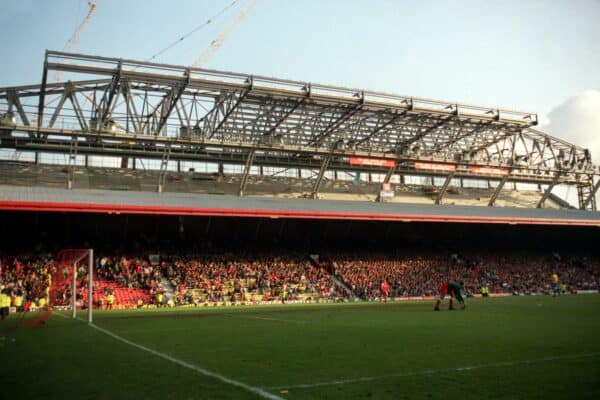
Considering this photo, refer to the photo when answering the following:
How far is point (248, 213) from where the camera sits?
3956 cm

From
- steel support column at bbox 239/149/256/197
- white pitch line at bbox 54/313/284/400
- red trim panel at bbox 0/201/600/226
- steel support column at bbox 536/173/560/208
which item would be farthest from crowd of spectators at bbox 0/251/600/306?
white pitch line at bbox 54/313/284/400

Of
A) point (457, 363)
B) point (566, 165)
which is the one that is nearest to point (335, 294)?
point (457, 363)

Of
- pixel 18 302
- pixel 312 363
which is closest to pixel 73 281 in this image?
pixel 18 302

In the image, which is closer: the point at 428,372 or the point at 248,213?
the point at 428,372

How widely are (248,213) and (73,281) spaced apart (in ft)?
63.7

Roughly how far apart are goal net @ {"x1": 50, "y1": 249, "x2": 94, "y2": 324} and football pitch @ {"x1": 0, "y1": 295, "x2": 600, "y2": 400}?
18.5 feet

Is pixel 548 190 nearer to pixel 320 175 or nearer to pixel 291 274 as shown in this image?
pixel 320 175

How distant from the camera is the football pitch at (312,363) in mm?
7027

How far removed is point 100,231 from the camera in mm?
41000

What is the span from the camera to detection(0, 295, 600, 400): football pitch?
7027mm

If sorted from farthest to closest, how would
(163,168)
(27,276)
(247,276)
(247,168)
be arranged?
1. (247,168)
2. (163,168)
3. (247,276)
4. (27,276)

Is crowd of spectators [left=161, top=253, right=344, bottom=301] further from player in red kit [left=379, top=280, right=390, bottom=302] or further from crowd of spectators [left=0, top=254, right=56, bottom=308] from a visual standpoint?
crowd of spectators [left=0, top=254, right=56, bottom=308]

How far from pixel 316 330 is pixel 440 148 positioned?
44.2m

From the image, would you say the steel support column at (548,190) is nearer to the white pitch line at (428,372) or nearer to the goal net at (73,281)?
the goal net at (73,281)
